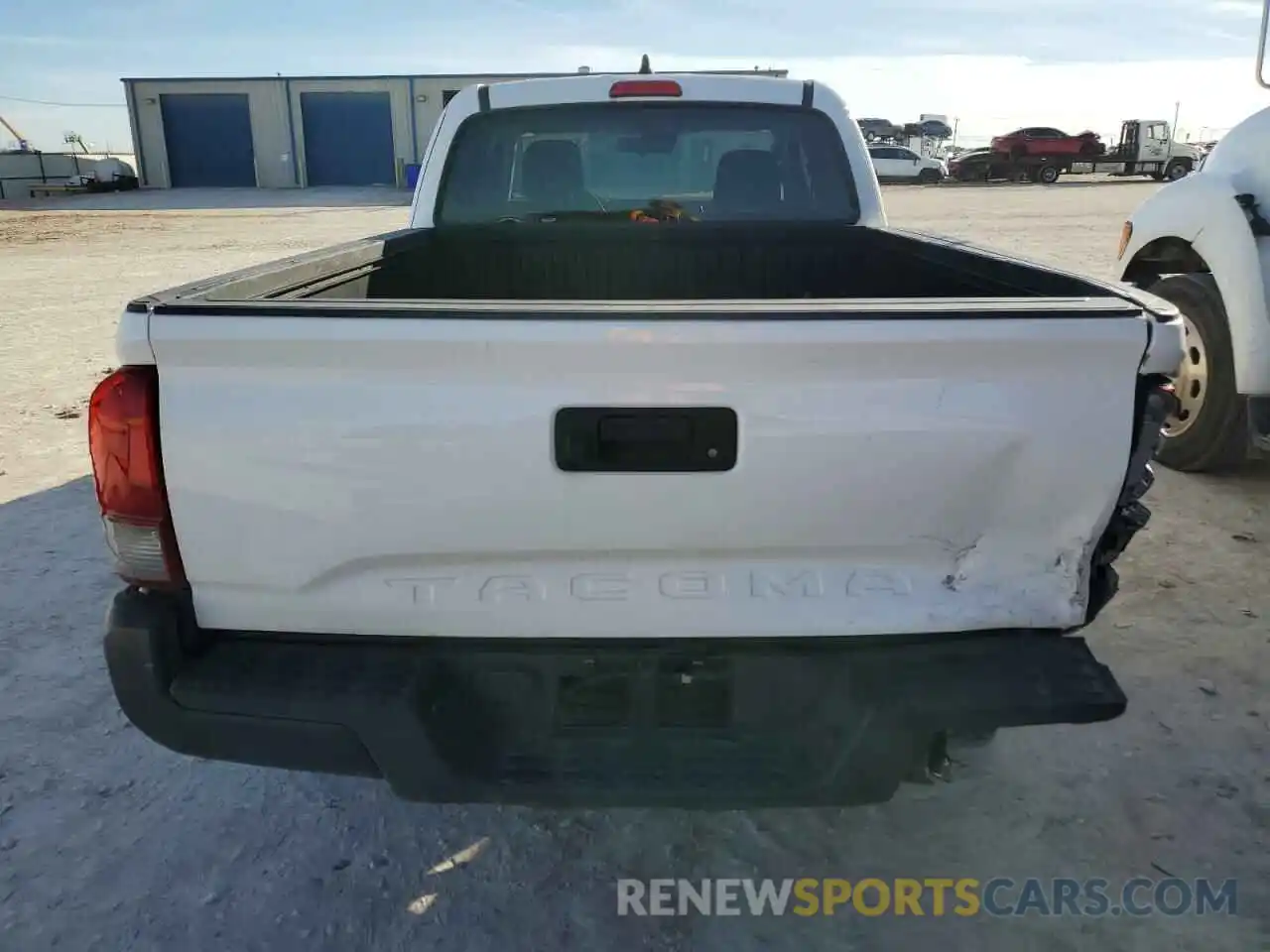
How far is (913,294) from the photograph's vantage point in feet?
10.4

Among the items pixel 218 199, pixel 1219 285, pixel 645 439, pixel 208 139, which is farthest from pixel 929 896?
pixel 208 139

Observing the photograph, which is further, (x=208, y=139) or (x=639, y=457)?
(x=208, y=139)

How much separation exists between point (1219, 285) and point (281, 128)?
41535 mm

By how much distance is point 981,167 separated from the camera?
38188 mm

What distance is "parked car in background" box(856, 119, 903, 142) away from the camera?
148ft

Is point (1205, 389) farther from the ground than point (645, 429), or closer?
closer

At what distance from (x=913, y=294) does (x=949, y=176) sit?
39.8m

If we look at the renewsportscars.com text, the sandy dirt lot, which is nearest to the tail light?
the sandy dirt lot

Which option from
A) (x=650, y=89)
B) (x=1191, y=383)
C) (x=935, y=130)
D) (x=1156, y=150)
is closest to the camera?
(x=650, y=89)

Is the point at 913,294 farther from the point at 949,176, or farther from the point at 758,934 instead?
the point at 949,176

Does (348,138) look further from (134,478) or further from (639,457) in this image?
(639,457)

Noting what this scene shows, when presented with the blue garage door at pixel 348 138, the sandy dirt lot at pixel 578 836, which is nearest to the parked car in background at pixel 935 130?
the blue garage door at pixel 348 138

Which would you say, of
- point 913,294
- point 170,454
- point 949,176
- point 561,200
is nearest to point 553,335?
point 170,454

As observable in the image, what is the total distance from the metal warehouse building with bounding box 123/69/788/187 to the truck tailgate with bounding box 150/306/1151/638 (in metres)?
39.5
